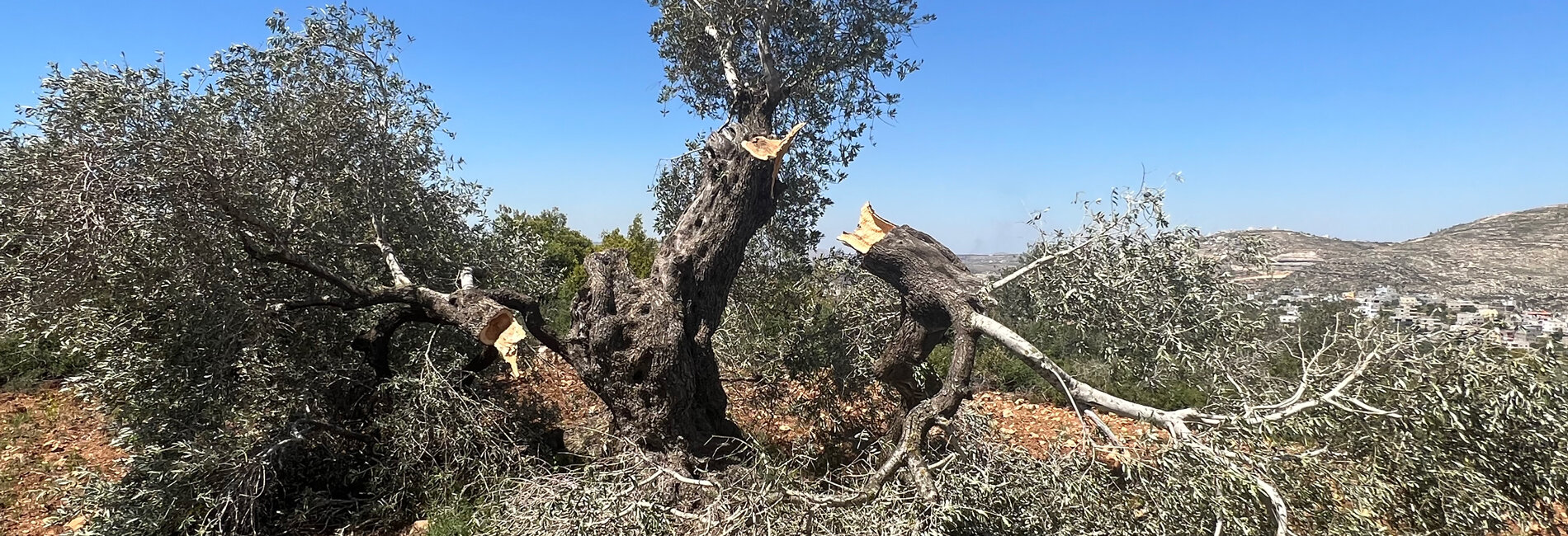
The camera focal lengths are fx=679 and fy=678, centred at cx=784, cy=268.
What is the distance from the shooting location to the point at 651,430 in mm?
4344

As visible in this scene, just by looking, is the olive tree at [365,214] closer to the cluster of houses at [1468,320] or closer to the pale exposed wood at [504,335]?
the pale exposed wood at [504,335]

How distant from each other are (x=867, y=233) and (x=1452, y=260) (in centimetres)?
1343

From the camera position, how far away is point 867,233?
4.50 metres

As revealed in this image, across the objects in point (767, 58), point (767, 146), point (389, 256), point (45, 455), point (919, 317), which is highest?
point (767, 58)

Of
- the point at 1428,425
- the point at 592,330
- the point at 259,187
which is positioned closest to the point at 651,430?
the point at 592,330

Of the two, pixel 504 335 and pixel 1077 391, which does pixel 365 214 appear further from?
pixel 1077 391

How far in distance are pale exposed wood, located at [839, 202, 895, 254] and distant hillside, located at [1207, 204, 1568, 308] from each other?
2.02 meters

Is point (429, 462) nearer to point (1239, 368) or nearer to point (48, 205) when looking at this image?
point (48, 205)

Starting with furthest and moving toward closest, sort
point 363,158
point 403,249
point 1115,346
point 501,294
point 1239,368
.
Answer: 1. point 403,249
2. point 363,158
3. point 501,294
4. point 1115,346
5. point 1239,368

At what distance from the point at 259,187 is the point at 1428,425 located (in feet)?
22.5

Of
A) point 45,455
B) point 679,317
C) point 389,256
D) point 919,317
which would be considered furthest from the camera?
point 45,455

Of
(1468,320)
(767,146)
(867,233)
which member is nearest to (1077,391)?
(867,233)

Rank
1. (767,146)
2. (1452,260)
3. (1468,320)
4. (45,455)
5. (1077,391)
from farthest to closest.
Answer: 1. (1452,260)
2. (45,455)
3. (767,146)
4. (1077,391)
5. (1468,320)

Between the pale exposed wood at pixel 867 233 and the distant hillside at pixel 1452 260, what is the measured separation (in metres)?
2.02
